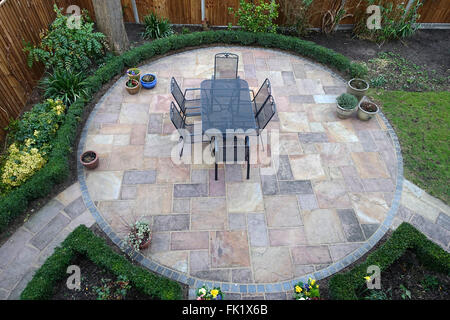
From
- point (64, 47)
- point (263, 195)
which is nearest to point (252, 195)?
point (263, 195)

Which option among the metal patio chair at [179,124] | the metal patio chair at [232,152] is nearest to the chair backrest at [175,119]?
the metal patio chair at [179,124]

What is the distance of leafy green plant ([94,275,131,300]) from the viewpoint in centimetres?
370

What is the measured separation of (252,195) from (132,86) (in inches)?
147

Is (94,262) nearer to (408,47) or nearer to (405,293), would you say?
(405,293)

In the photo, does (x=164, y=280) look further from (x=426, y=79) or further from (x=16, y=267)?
(x=426, y=79)

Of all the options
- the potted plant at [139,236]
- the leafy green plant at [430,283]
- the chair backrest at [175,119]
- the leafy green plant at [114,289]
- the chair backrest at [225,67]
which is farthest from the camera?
the chair backrest at [225,67]

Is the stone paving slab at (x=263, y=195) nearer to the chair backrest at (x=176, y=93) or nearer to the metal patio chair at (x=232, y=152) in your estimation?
the metal patio chair at (x=232, y=152)

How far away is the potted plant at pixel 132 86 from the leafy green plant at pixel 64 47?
1197 millimetres

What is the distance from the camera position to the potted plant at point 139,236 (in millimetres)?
4117

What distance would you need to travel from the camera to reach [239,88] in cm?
545

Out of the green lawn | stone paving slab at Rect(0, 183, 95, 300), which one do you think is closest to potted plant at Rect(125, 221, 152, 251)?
stone paving slab at Rect(0, 183, 95, 300)

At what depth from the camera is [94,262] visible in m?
3.90

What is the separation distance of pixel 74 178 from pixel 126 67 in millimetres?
3327
